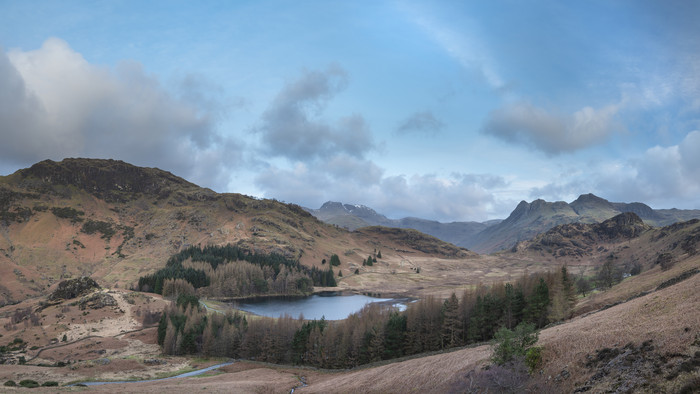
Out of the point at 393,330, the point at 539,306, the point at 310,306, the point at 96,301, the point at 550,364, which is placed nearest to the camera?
the point at 550,364

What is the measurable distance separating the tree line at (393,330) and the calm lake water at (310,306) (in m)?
51.7

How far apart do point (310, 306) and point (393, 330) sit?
9917 centimetres

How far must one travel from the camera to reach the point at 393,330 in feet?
261

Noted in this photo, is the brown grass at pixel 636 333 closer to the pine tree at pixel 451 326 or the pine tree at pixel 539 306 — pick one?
the pine tree at pixel 539 306

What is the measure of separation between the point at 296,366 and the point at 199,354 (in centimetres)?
3102

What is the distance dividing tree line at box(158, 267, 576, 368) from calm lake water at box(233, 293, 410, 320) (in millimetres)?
51652

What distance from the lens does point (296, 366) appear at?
80.9 m

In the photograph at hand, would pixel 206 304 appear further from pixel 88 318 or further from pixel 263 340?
pixel 263 340

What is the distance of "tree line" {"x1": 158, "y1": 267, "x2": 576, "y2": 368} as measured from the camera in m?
72.5

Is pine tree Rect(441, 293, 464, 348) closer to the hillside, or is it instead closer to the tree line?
the tree line

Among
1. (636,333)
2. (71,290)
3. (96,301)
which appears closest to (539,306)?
(636,333)

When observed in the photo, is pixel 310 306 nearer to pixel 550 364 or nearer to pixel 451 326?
pixel 451 326

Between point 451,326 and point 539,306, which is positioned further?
point 451,326

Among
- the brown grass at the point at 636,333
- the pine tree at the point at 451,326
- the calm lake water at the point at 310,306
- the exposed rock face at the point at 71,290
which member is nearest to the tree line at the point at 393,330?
the pine tree at the point at 451,326
